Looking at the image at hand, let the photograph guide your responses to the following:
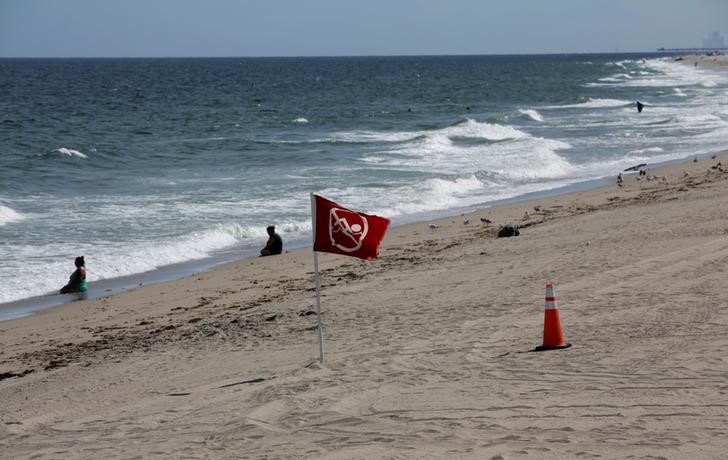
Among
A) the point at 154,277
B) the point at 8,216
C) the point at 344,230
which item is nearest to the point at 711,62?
the point at 8,216

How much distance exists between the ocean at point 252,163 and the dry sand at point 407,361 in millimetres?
3199

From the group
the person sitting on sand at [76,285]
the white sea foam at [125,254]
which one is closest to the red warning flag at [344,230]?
the person sitting on sand at [76,285]

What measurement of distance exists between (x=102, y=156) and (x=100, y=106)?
96.3ft

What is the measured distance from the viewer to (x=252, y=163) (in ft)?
103

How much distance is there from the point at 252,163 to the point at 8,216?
11.6 meters

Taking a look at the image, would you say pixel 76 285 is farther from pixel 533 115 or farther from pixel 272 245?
pixel 533 115

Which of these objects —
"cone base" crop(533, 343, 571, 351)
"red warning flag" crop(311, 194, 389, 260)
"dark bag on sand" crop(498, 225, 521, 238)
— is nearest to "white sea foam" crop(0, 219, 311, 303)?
"dark bag on sand" crop(498, 225, 521, 238)

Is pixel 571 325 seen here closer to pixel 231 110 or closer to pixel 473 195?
pixel 473 195

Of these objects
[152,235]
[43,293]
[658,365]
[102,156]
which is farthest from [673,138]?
[658,365]

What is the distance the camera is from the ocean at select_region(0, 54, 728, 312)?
17.9 m

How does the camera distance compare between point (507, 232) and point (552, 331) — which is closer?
point (552, 331)

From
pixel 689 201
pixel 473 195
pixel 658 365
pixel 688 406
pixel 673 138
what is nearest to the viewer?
pixel 688 406

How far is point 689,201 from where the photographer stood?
17344mm

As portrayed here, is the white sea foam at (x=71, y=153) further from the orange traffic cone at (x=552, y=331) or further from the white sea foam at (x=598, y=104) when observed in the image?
the white sea foam at (x=598, y=104)
